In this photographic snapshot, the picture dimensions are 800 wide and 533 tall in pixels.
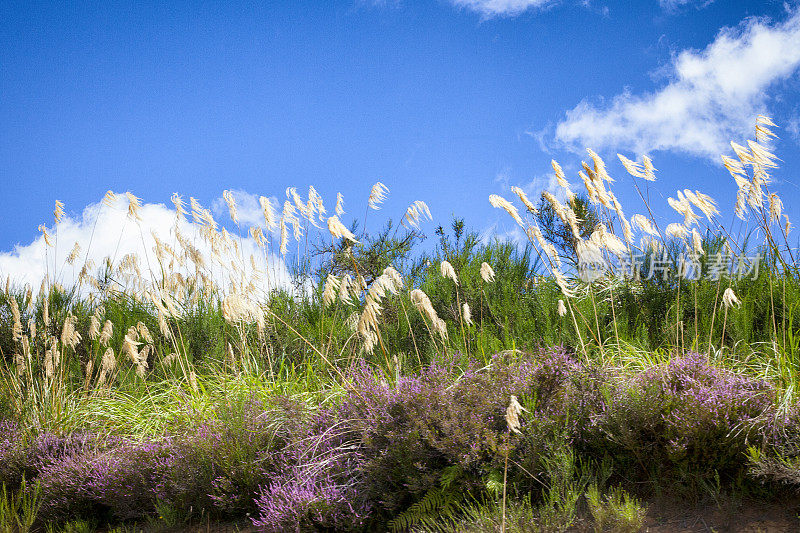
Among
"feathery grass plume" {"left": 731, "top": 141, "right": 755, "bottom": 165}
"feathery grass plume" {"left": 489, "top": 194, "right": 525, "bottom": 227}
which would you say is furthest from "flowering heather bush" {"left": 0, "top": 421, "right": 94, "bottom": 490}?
"feathery grass plume" {"left": 731, "top": 141, "right": 755, "bottom": 165}

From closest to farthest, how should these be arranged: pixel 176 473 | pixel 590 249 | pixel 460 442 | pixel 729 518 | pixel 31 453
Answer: pixel 729 518 < pixel 460 442 < pixel 590 249 < pixel 176 473 < pixel 31 453

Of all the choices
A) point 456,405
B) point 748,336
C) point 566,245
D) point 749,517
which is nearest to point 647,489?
point 749,517

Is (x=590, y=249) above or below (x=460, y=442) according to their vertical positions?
above

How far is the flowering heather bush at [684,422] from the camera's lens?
2.80m

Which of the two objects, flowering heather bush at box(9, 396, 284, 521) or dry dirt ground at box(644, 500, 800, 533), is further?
flowering heather bush at box(9, 396, 284, 521)

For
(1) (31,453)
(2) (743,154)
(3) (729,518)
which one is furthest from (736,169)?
(1) (31,453)

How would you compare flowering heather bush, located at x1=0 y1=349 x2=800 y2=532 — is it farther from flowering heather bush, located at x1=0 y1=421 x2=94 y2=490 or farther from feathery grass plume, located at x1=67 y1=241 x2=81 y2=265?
feathery grass plume, located at x1=67 y1=241 x2=81 y2=265

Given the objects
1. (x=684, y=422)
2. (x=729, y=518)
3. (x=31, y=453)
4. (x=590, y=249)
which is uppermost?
(x=590, y=249)

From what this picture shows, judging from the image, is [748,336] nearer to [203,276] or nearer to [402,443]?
[402,443]

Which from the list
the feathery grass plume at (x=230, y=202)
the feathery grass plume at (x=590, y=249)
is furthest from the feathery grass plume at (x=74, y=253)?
the feathery grass plume at (x=590, y=249)

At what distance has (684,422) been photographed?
9.04ft

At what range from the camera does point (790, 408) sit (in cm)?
286

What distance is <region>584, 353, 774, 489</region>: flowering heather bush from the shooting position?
9.20ft

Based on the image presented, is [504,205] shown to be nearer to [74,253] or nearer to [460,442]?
[460,442]
